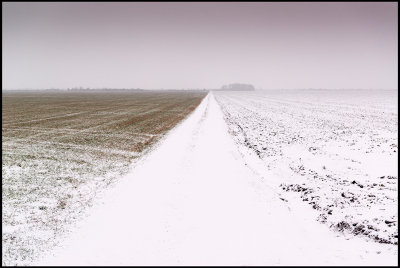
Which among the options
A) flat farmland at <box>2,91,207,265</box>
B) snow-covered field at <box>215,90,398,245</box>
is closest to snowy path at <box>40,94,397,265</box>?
snow-covered field at <box>215,90,398,245</box>

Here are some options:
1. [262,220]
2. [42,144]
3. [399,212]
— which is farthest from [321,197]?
[42,144]

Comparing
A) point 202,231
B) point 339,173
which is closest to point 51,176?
point 202,231

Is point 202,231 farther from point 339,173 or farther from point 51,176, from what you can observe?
point 51,176

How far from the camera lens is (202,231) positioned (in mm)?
6621

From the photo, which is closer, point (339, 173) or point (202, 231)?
point (202, 231)

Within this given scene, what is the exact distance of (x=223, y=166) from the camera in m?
12.4

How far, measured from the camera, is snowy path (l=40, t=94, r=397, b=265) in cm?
560

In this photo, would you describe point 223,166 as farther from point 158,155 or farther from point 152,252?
point 152,252

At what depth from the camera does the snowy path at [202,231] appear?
5.60m

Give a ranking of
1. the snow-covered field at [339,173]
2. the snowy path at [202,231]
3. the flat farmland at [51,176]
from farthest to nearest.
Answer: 1. the snow-covered field at [339,173]
2. the flat farmland at [51,176]
3. the snowy path at [202,231]

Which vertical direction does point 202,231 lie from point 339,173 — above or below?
below

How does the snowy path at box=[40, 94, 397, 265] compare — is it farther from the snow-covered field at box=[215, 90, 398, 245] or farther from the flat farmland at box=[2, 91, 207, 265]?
the flat farmland at box=[2, 91, 207, 265]

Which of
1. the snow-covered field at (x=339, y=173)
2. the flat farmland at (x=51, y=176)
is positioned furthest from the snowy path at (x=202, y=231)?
the flat farmland at (x=51, y=176)

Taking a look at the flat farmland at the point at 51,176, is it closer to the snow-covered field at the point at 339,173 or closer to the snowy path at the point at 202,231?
the snowy path at the point at 202,231
